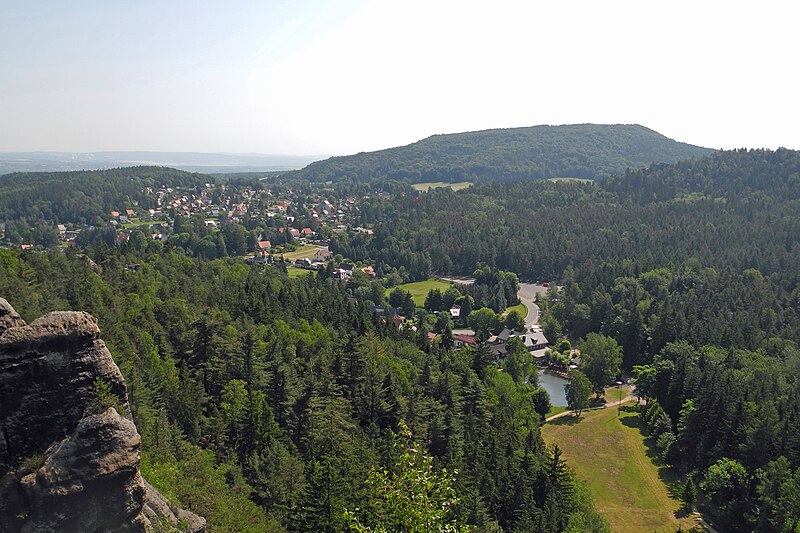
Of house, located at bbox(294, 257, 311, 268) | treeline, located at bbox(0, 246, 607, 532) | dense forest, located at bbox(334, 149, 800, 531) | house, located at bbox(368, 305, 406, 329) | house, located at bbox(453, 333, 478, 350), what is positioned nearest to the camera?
treeline, located at bbox(0, 246, 607, 532)

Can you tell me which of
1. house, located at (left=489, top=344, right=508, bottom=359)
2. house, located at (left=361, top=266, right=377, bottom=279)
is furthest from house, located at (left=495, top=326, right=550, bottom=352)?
house, located at (left=361, top=266, right=377, bottom=279)

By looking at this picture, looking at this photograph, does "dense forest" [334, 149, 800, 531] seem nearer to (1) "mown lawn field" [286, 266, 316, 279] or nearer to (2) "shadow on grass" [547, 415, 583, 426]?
(2) "shadow on grass" [547, 415, 583, 426]

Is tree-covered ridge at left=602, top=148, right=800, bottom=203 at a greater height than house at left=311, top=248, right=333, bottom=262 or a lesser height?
greater

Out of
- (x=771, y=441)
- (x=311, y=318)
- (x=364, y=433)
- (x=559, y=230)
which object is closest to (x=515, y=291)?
(x=559, y=230)

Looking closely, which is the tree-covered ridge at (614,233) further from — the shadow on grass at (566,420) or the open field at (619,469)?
the open field at (619,469)

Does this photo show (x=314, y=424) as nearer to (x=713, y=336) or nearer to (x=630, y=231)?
(x=713, y=336)

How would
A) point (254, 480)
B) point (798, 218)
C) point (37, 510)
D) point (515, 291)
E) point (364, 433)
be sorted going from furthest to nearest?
1. point (798, 218)
2. point (515, 291)
3. point (364, 433)
4. point (254, 480)
5. point (37, 510)
